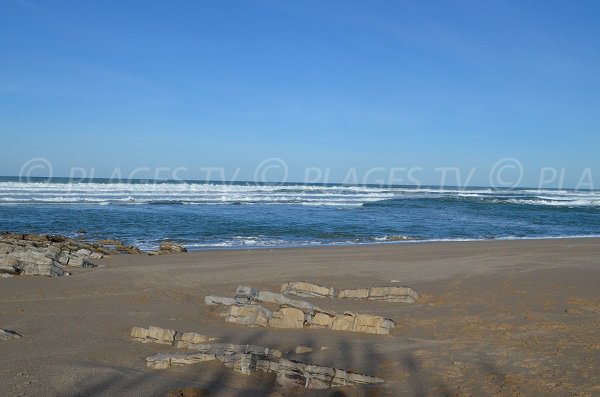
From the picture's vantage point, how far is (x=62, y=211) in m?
28.1

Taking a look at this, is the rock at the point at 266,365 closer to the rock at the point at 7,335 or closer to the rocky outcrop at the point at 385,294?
the rock at the point at 7,335

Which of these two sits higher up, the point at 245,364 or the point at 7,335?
the point at 245,364

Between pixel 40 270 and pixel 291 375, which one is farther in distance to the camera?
pixel 40 270

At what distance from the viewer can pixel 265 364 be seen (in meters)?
5.21

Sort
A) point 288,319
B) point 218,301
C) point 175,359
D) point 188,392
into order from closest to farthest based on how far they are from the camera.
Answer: point 188,392 < point 175,359 < point 288,319 < point 218,301

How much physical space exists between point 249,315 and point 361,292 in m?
2.63

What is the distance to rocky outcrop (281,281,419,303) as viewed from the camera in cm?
880

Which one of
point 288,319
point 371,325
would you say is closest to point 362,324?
point 371,325

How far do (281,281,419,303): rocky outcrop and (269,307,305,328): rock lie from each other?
2.07 metres

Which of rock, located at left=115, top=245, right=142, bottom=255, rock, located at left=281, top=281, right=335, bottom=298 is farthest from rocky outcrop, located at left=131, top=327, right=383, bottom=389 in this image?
rock, located at left=115, top=245, right=142, bottom=255

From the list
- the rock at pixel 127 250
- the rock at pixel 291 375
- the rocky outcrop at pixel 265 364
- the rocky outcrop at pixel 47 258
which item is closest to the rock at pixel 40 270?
the rocky outcrop at pixel 47 258

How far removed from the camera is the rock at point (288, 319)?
6980mm

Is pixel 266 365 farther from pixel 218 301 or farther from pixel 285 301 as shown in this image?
pixel 218 301

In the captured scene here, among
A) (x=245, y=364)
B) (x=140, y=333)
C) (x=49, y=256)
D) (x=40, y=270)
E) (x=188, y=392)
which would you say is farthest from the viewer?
(x=49, y=256)
